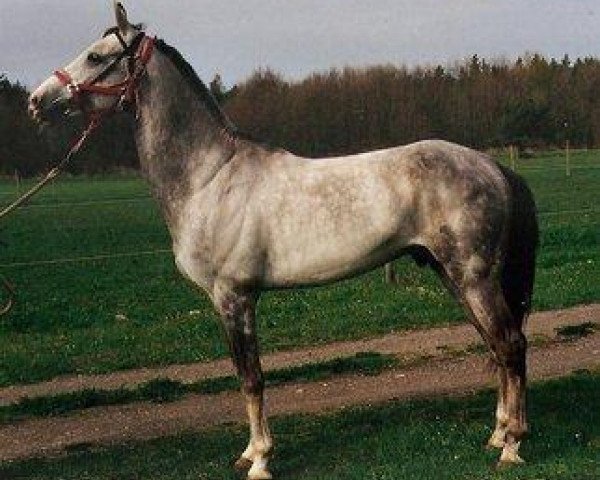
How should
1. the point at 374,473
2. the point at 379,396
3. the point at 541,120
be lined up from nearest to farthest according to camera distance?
the point at 374,473 < the point at 379,396 < the point at 541,120

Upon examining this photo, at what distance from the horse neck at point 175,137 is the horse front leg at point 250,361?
77cm

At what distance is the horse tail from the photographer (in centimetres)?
680

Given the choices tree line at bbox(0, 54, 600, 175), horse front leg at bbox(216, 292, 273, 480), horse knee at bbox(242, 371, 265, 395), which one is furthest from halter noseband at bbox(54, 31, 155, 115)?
tree line at bbox(0, 54, 600, 175)

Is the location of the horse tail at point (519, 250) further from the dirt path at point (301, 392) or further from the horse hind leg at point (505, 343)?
the dirt path at point (301, 392)

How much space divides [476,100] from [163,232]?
40.1 meters

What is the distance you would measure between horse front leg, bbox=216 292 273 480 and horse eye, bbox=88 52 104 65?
1.78m

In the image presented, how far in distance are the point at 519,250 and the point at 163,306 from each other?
9401mm

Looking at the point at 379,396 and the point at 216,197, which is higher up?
the point at 216,197

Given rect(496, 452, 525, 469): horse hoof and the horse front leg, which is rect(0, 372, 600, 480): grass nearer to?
rect(496, 452, 525, 469): horse hoof

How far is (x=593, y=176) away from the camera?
159ft

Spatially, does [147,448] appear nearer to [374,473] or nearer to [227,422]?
[227,422]

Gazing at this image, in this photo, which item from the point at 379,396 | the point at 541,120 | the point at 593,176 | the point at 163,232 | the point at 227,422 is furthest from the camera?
the point at 541,120

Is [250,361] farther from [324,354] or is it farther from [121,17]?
[324,354]

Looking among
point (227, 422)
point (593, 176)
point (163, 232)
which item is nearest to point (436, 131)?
point (593, 176)
